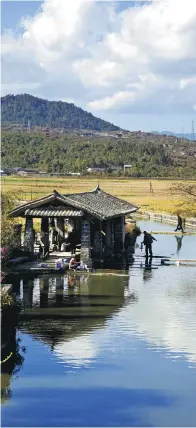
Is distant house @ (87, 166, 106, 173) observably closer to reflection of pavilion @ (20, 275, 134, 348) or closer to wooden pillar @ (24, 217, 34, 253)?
wooden pillar @ (24, 217, 34, 253)

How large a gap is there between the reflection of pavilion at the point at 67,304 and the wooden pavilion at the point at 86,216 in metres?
2.87

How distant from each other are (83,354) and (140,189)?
74752 mm

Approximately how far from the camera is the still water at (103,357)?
13102 millimetres

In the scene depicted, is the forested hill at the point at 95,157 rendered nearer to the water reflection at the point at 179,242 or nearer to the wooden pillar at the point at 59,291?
the water reflection at the point at 179,242

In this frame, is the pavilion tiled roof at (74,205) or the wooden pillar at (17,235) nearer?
the wooden pillar at (17,235)

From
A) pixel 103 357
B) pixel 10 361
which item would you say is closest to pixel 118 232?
pixel 103 357

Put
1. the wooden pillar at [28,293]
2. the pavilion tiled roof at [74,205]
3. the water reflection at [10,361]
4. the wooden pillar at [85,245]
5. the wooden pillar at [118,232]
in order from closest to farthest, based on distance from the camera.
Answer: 1. the water reflection at [10,361]
2. the wooden pillar at [28,293]
3. the pavilion tiled roof at [74,205]
4. the wooden pillar at [85,245]
5. the wooden pillar at [118,232]

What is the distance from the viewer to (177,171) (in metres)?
124

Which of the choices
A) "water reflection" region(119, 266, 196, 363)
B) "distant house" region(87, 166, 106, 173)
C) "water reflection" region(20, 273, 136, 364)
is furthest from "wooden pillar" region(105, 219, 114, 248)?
"distant house" region(87, 166, 106, 173)

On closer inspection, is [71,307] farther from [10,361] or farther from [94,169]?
[94,169]

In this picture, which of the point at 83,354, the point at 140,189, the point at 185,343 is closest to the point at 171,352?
the point at 185,343

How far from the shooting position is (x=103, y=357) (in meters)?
16.2

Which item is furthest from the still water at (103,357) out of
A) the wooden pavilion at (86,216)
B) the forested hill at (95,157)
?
the forested hill at (95,157)

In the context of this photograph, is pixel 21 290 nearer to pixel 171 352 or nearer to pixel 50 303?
pixel 50 303
